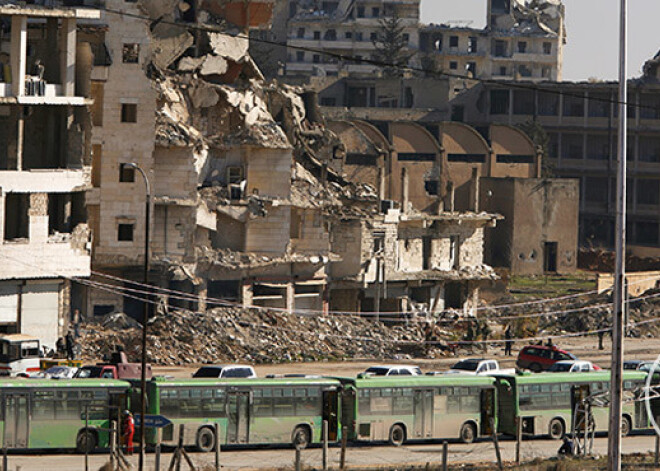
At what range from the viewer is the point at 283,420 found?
40.3m

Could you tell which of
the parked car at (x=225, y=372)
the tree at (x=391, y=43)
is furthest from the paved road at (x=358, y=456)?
the tree at (x=391, y=43)

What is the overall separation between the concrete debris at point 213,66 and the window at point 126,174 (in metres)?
6.25

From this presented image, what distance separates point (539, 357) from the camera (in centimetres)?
5400

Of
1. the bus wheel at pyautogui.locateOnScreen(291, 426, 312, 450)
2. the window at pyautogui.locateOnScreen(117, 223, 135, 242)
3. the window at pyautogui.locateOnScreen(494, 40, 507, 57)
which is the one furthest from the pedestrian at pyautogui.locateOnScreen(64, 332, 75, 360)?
the window at pyautogui.locateOnScreen(494, 40, 507, 57)

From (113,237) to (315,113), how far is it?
14907 mm

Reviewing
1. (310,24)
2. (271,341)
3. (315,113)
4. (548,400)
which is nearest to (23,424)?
(548,400)

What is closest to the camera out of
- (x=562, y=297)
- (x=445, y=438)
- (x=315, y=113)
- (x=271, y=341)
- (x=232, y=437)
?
(x=232, y=437)

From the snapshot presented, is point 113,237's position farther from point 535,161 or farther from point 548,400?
point 535,161

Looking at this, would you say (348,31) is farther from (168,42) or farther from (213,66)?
(168,42)

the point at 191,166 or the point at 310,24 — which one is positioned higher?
the point at 310,24

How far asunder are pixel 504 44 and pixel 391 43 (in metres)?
11.1

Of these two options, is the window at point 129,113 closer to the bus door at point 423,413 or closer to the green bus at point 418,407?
the green bus at point 418,407

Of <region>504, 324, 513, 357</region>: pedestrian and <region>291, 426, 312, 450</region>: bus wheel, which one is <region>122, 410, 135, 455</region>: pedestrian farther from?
<region>504, 324, 513, 357</region>: pedestrian

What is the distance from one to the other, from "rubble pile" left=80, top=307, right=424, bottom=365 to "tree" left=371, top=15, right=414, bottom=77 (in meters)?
57.3
